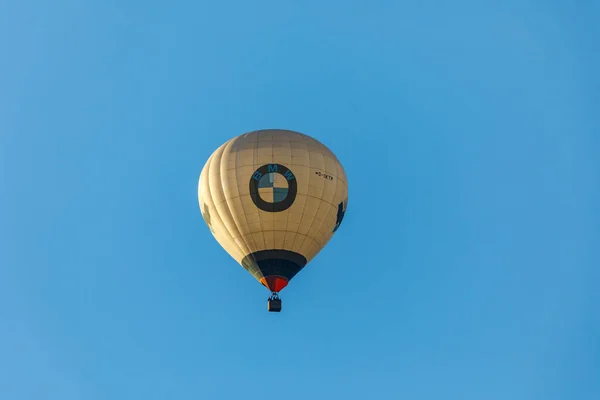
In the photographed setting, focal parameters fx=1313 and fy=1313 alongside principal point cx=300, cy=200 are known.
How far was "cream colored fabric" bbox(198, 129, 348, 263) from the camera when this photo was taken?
182 feet

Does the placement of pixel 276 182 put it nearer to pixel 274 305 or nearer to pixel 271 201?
pixel 271 201

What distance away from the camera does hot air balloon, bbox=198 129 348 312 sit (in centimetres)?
5538

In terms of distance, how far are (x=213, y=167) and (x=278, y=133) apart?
126 inches

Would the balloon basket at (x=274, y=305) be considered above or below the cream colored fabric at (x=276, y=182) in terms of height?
below

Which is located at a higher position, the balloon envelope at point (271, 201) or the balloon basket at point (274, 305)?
the balloon envelope at point (271, 201)

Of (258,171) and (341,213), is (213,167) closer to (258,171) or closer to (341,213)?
(258,171)

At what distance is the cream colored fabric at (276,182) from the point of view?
182ft


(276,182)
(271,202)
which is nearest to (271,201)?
(271,202)

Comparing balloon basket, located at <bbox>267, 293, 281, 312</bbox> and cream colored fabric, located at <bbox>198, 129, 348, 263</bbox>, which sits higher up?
cream colored fabric, located at <bbox>198, 129, 348, 263</bbox>

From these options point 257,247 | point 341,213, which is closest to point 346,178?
point 341,213

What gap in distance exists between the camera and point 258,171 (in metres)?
55.5

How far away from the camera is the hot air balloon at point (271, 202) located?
5538 centimetres

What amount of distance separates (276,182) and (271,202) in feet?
2.92

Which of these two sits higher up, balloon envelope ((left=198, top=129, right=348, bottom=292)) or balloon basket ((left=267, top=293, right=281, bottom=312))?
balloon envelope ((left=198, top=129, right=348, bottom=292))
